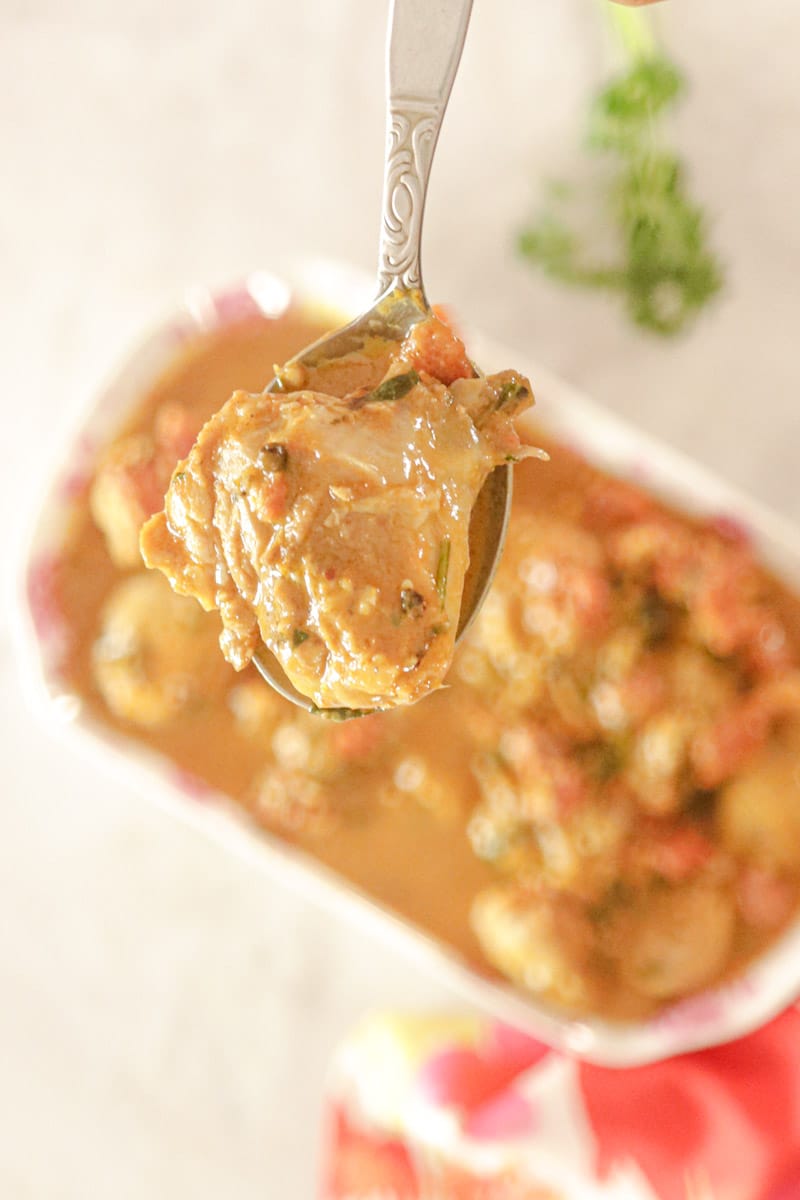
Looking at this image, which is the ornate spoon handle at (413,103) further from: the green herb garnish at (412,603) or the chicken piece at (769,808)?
the chicken piece at (769,808)

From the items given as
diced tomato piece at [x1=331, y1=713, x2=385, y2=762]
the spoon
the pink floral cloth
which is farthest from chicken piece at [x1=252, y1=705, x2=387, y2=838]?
the spoon

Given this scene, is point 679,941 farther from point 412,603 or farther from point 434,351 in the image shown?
point 434,351

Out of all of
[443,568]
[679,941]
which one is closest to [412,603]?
[443,568]

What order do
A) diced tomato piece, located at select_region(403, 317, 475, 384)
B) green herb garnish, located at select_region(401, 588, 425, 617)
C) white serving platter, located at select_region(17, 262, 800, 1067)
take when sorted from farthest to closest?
1. white serving platter, located at select_region(17, 262, 800, 1067)
2. diced tomato piece, located at select_region(403, 317, 475, 384)
3. green herb garnish, located at select_region(401, 588, 425, 617)

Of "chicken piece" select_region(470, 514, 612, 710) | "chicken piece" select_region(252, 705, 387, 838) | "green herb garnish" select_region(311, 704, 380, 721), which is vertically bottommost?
"chicken piece" select_region(252, 705, 387, 838)

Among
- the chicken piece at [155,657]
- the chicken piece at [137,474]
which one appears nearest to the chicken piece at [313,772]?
the chicken piece at [155,657]

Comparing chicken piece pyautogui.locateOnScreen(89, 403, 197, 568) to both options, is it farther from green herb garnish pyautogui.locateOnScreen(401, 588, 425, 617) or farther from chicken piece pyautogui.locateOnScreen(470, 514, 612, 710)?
green herb garnish pyautogui.locateOnScreen(401, 588, 425, 617)

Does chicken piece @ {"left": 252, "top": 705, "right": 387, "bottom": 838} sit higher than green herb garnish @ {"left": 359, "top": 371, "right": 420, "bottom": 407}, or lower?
lower
